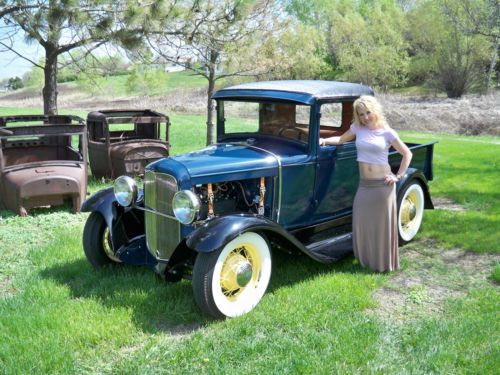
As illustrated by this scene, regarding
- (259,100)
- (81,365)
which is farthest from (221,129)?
(81,365)

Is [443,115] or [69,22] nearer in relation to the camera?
[69,22]

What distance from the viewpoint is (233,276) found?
12.4ft

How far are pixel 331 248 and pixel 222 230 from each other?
4.80ft

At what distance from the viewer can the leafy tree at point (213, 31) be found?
350 inches

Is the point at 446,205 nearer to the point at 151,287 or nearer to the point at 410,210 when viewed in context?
the point at 410,210

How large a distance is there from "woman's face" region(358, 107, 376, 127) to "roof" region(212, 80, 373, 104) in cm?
43

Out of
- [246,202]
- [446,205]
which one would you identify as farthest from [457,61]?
[246,202]

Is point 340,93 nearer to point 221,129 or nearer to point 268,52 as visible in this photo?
point 221,129

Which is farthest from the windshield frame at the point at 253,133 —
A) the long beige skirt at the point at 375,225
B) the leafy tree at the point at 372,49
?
the leafy tree at the point at 372,49

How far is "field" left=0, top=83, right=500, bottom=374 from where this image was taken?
3100 mm

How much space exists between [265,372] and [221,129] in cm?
297

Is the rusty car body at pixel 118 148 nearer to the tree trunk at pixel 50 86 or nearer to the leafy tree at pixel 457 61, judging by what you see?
the tree trunk at pixel 50 86

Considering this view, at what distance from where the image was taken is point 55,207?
7.17 m

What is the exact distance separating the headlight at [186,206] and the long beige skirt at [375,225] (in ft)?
5.42
